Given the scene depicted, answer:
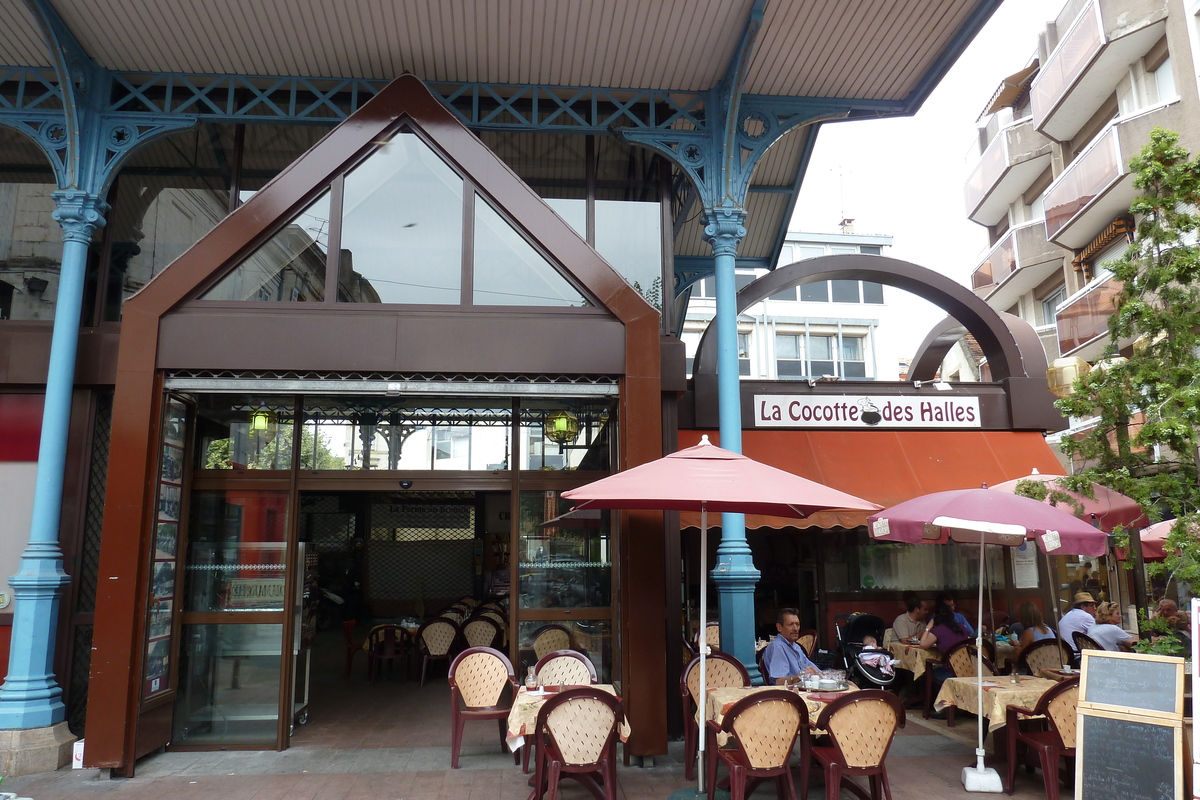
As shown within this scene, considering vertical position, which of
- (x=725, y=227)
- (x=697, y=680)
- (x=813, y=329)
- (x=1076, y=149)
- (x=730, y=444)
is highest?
(x=1076, y=149)

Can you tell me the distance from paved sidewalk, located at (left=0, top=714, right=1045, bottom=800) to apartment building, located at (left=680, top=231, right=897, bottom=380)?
28.7 m

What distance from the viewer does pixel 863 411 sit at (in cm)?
1062

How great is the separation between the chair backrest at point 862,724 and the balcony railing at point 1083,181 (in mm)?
16760

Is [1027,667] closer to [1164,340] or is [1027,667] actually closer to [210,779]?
[1164,340]

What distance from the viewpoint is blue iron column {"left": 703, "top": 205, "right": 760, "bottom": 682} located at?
752cm

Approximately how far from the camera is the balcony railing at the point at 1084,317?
18.8 metres

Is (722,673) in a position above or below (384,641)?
above

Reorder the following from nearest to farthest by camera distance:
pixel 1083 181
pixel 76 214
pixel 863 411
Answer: pixel 76 214 → pixel 863 411 → pixel 1083 181

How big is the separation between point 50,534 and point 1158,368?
898 cm

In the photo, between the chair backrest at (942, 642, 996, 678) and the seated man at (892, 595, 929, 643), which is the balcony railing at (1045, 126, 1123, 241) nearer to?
the seated man at (892, 595, 929, 643)

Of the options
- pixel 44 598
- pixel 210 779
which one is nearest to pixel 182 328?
pixel 44 598

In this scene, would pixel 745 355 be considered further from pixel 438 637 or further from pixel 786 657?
pixel 786 657

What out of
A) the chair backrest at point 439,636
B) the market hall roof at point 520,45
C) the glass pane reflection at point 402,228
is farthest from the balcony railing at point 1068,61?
the chair backrest at point 439,636

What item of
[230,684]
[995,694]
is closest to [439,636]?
[230,684]
